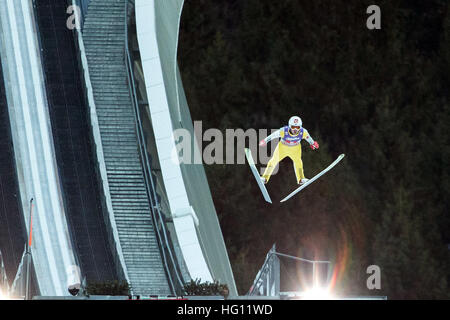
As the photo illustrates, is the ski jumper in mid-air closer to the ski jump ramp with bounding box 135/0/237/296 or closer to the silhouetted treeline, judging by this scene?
the ski jump ramp with bounding box 135/0/237/296

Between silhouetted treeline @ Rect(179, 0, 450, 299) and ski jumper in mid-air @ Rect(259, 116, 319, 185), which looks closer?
ski jumper in mid-air @ Rect(259, 116, 319, 185)

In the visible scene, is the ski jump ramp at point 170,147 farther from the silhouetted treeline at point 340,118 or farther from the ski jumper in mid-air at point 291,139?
the silhouetted treeline at point 340,118

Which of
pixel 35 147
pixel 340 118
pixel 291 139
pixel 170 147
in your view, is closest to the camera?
pixel 291 139

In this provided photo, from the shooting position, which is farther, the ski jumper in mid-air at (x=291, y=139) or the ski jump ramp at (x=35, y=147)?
the ski jump ramp at (x=35, y=147)

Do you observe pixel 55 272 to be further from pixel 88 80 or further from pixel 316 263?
pixel 316 263

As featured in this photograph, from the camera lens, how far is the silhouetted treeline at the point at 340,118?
30.3 metres

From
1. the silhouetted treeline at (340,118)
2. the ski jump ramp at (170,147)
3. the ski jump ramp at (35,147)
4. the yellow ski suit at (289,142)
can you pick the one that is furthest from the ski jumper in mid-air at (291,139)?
the silhouetted treeline at (340,118)

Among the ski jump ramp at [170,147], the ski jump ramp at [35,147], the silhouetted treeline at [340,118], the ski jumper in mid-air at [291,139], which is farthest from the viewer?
the silhouetted treeline at [340,118]

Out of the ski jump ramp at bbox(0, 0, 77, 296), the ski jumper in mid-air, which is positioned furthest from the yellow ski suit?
the ski jump ramp at bbox(0, 0, 77, 296)

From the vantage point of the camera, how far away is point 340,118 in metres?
34.5

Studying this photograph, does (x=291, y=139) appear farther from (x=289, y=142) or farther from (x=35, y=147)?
(x=35, y=147)

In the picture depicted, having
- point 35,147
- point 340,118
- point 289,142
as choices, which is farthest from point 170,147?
point 340,118

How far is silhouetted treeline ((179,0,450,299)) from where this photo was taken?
99.3ft
